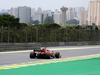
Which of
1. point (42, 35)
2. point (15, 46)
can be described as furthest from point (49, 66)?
point (42, 35)

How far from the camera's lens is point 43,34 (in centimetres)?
3912

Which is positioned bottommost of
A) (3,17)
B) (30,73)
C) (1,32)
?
(30,73)

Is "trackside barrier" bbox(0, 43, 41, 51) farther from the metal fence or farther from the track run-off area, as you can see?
the track run-off area

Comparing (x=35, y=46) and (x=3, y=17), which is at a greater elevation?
(x=3, y=17)

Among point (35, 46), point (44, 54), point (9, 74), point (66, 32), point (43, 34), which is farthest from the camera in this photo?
point (66, 32)

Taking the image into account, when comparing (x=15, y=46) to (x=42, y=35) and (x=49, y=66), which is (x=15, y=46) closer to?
(x=42, y=35)

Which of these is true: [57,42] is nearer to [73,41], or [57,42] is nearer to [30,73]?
[73,41]

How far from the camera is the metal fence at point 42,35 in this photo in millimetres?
31516

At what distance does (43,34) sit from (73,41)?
8532mm

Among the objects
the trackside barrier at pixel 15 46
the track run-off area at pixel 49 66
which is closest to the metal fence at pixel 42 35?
the trackside barrier at pixel 15 46

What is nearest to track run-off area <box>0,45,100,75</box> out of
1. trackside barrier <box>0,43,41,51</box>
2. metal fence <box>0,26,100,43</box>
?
trackside barrier <box>0,43,41,51</box>

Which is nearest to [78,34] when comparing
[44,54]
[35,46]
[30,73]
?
[35,46]

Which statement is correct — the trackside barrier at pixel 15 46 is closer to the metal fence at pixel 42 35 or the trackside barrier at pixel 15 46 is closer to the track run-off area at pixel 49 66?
the metal fence at pixel 42 35

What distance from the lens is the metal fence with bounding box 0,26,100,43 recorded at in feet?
103
